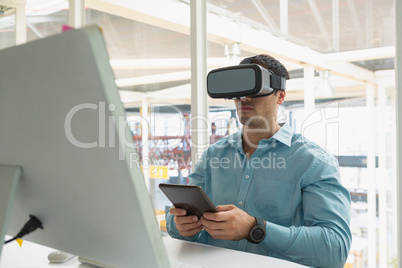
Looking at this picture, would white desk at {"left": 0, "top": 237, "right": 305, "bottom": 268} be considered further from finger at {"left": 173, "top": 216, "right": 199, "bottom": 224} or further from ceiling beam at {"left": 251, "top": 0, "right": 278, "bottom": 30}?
ceiling beam at {"left": 251, "top": 0, "right": 278, "bottom": 30}

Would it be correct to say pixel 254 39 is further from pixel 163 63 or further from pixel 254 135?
pixel 254 135

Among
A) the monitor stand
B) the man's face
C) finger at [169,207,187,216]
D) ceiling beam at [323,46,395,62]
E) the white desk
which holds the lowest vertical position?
the white desk

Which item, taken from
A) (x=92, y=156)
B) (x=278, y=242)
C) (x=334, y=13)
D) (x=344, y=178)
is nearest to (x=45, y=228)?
(x=92, y=156)

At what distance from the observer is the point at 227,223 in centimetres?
133

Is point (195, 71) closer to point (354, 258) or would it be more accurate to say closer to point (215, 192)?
point (215, 192)

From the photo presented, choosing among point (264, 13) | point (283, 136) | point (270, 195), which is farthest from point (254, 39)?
point (270, 195)

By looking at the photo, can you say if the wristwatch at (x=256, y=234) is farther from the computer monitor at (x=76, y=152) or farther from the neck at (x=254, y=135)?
the computer monitor at (x=76, y=152)

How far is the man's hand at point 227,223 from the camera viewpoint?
4.36 ft

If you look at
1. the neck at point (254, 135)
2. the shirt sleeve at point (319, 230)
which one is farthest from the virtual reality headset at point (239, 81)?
the shirt sleeve at point (319, 230)

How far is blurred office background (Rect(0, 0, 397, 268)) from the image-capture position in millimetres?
1899

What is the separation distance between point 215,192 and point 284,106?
721 millimetres

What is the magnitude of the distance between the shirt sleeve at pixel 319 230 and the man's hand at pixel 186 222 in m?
0.25

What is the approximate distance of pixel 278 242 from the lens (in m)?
1.41

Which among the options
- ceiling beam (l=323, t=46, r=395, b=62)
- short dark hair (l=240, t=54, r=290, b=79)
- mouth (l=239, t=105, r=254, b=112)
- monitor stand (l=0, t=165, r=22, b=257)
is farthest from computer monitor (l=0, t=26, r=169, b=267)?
ceiling beam (l=323, t=46, r=395, b=62)
